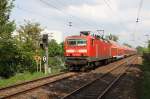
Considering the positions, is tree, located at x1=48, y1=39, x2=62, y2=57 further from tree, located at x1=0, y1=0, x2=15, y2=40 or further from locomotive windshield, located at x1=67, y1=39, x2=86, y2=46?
tree, located at x1=0, y1=0, x2=15, y2=40

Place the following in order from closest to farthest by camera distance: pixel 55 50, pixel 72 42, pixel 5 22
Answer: pixel 5 22
pixel 72 42
pixel 55 50

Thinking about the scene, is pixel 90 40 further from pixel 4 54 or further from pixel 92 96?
pixel 92 96

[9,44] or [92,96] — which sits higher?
[9,44]

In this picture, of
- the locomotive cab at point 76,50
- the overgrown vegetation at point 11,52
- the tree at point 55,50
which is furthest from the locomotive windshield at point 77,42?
the tree at point 55,50

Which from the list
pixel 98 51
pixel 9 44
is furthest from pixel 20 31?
pixel 9 44

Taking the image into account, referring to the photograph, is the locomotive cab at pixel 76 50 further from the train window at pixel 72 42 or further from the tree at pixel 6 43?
the tree at pixel 6 43

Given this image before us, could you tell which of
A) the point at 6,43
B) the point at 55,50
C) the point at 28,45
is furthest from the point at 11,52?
the point at 55,50

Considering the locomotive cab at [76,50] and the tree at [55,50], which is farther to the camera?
the tree at [55,50]

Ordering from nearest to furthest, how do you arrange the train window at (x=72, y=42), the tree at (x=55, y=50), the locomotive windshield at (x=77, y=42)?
the locomotive windshield at (x=77, y=42), the train window at (x=72, y=42), the tree at (x=55, y=50)

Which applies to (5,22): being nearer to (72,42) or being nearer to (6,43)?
(6,43)

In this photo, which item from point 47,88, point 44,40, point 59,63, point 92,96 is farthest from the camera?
point 59,63

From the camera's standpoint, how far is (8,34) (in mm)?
23922

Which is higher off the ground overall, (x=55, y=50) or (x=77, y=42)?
(x=77, y=42)

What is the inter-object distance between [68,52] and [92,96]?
14.5 metres
